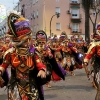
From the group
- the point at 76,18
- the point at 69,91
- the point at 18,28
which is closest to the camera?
the point at 18,28

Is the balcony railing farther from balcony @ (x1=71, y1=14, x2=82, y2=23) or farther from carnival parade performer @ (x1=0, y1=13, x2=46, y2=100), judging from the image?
carnival parade performer @ (x1=0, y1=13, x2=46, y2=100)

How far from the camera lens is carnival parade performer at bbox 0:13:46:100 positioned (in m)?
5.30

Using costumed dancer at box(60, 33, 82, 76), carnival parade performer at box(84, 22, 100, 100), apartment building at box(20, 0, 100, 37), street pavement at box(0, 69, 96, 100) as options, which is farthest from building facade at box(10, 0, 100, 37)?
carnival parade performer at box(84, 22, 100, 100)

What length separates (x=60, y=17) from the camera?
5403 cm

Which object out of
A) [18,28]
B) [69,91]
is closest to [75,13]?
[69,91]

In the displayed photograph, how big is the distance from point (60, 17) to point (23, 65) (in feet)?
161

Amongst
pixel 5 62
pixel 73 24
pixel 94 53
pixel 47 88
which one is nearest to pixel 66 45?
pixel 47 88

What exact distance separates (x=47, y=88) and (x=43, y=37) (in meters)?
2.07

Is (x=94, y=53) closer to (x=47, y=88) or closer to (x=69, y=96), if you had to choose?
(x=69, y=96)

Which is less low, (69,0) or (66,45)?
(69,0)

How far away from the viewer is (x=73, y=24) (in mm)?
56188

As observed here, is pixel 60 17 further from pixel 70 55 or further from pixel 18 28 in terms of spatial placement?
pixel 18 28

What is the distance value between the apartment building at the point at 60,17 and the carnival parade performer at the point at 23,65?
46.1 m

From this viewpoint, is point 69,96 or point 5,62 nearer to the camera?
point 5,62
